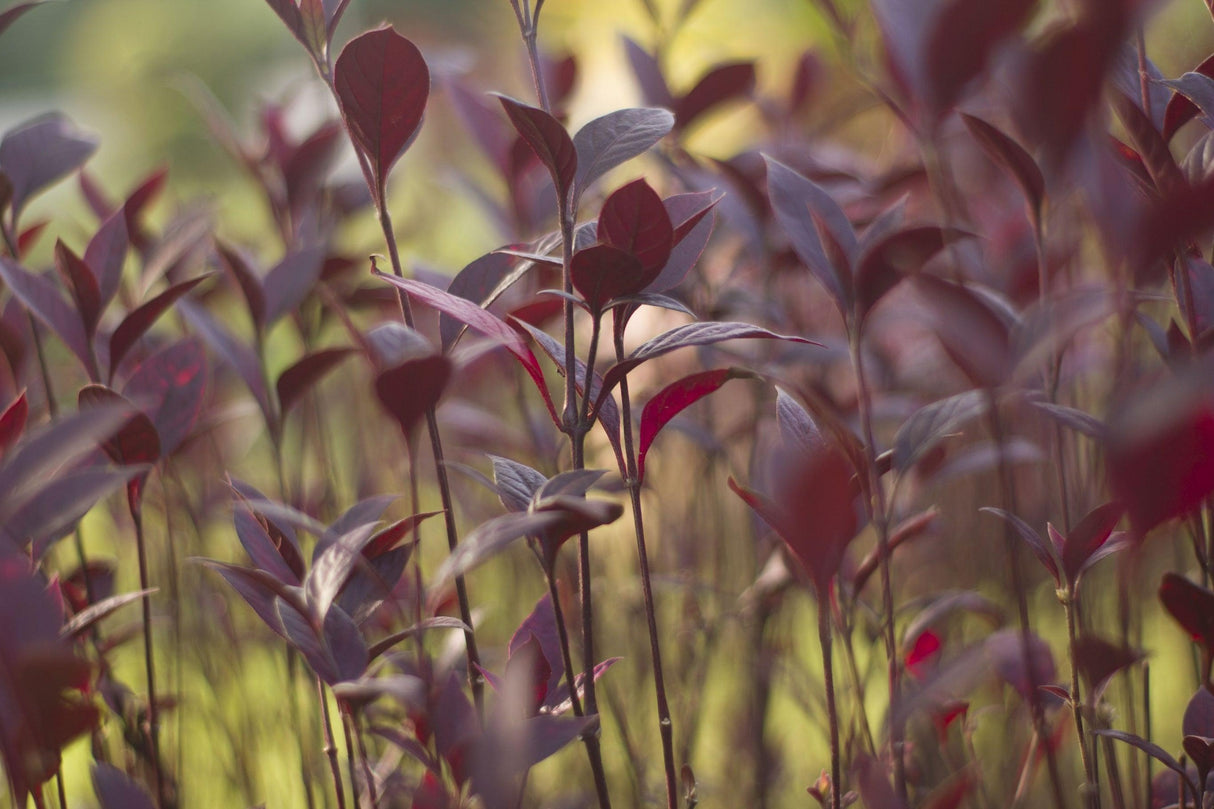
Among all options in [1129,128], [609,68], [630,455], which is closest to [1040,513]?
[1129,128]

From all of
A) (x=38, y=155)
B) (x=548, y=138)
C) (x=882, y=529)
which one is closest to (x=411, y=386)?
(x=548, y=138)

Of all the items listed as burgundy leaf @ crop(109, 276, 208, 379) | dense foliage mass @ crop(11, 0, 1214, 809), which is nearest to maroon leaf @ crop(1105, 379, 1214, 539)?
dense foliage mass @ crop(11, 0, 1214, 809)

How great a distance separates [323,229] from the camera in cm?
117

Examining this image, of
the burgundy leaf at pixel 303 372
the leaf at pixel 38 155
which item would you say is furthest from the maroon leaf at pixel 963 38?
the leaf at pixel 38 155

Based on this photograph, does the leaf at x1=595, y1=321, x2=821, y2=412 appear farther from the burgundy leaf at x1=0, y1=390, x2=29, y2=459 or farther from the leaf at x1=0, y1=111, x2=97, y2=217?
the leaf at x1=0, y1=111, x2=97, y2=217

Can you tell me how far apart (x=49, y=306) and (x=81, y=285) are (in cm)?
3

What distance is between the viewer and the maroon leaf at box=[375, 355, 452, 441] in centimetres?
45

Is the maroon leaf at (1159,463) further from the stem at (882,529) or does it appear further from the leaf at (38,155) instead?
the leaf at (38,155)

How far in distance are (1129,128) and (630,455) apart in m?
0.37

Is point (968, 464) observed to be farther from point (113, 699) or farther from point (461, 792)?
point (113, 699)

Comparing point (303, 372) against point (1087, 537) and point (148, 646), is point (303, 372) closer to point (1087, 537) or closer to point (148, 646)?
point (148, 646)

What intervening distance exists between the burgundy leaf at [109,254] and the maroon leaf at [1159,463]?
0.67 metres

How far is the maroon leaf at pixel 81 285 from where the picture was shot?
67 centimetres

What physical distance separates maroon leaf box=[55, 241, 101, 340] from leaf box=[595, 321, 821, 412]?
0.40 m
